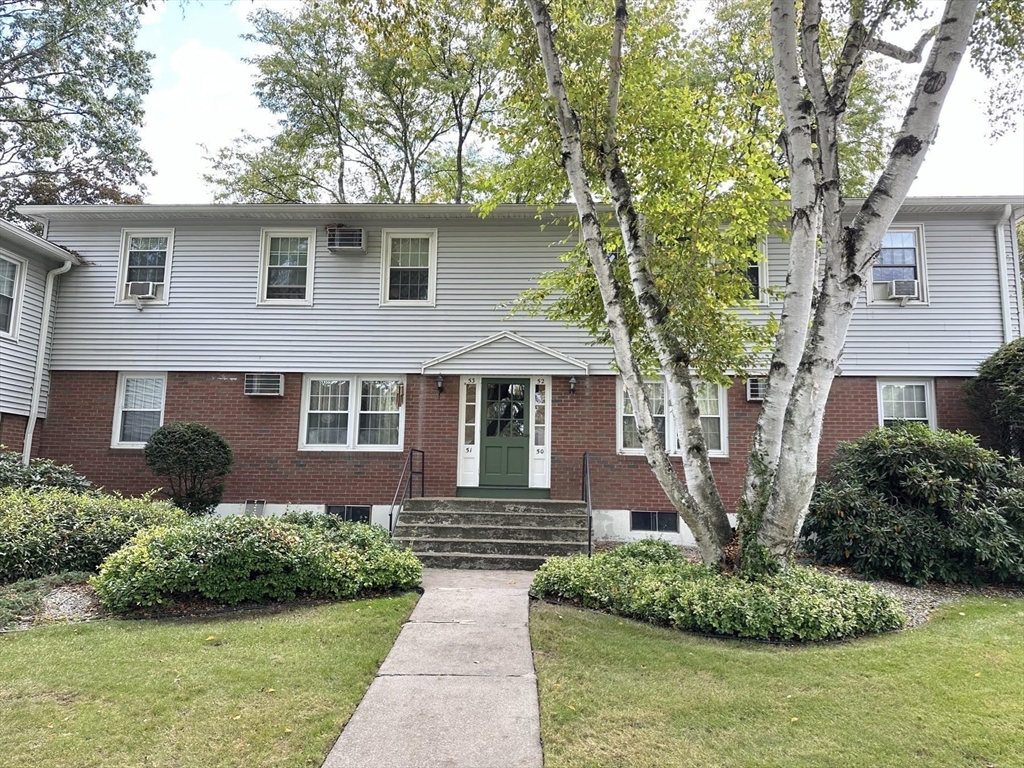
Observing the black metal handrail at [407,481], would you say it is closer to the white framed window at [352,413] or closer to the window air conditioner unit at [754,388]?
the white framed window at [352,413]

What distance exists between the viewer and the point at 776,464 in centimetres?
571

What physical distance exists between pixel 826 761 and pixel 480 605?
3.51 m

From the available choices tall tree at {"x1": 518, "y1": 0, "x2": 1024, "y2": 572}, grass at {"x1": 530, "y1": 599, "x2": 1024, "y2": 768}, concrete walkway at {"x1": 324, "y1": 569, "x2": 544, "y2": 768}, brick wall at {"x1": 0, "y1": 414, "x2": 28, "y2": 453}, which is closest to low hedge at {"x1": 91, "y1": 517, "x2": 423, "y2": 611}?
concrete walkway at {"x1": 324, "y1": 569, "x2": 544, "y2": 768}

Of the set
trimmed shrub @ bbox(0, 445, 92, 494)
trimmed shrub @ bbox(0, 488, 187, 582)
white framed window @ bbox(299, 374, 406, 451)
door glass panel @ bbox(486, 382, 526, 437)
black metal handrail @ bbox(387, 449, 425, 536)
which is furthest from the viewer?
white framed window @ bbox(299, 374, 406, 451)

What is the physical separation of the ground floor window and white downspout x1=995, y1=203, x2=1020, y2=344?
636 centimetres

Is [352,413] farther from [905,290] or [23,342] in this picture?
[905,290]

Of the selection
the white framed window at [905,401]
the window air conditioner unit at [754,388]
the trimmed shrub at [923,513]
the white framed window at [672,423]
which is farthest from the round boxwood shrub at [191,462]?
the white framed window at [905,401]

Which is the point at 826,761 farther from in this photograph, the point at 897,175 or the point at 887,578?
the point at 887,578

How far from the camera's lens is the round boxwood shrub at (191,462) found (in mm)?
9758

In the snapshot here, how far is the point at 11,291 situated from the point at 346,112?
1017 centimetres

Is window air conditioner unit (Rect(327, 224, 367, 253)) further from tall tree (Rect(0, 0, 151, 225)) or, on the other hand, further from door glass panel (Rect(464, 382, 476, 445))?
tall tree (Rect(0, 0, 151, 225))

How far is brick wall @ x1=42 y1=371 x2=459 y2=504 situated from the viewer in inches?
424

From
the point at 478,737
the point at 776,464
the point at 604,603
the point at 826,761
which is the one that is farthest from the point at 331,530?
the point at 826,761

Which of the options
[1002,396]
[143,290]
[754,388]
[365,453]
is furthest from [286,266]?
[1002,396]
